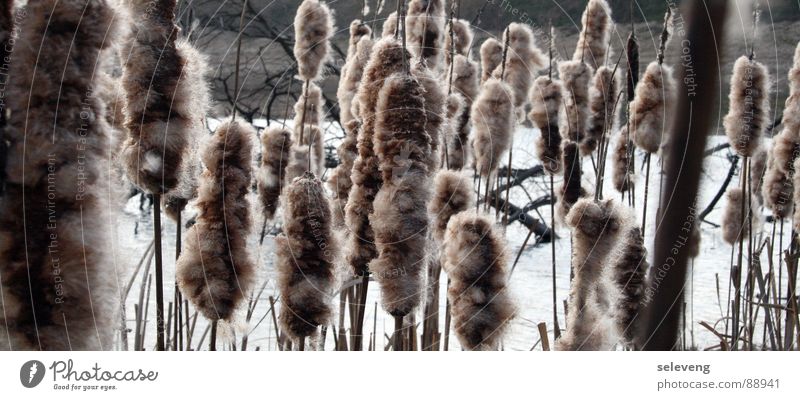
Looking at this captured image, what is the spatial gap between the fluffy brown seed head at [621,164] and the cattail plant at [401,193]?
0.54m

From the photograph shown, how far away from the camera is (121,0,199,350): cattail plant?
881 millimetres

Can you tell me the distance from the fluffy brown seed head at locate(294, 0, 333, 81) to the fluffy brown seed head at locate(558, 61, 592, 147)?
487 mm

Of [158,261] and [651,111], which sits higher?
[651,111]

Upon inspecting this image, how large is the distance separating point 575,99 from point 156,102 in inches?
34.5

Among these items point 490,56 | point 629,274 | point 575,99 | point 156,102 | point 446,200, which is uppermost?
point 490,56

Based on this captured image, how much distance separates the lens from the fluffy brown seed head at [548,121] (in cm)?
144

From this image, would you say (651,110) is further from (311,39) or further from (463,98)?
(311,39)

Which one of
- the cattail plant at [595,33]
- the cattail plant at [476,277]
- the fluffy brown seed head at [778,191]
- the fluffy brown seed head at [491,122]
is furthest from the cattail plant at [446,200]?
the fluffy brown seed head at [778,191]

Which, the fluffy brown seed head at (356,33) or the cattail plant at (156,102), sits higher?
the fluffy brown seed head at (356,33)

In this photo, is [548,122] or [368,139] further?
[548,122]

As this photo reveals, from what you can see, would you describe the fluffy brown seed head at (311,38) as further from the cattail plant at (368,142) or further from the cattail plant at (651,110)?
the cattail plant at (651,110)

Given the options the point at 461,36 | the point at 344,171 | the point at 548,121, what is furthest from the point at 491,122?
the point at 344,171

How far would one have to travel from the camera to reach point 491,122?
4.61 ft
